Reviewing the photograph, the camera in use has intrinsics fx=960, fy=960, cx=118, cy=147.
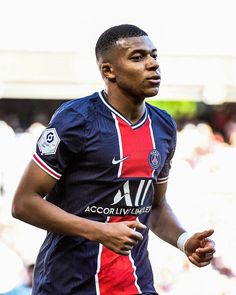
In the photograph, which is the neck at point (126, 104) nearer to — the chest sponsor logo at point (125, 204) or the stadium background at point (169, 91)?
the chest sponsor logo at point (125, 204)

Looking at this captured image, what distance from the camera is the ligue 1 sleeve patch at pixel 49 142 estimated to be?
4.07 m

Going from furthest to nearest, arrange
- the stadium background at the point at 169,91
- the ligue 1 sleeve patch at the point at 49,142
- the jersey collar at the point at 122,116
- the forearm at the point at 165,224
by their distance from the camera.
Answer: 1. the stadium background at the point at 169,91
2. the forearm at the point at 165,224
3. the jersey collar at the point at 122,116
4. the ligue 1 sleeve patch at the point at 49,142

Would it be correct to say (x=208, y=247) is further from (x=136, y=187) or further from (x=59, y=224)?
(x=59, y=224)

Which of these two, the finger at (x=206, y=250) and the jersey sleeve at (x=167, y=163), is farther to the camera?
the jersey sleeve at (x=167, y=163)

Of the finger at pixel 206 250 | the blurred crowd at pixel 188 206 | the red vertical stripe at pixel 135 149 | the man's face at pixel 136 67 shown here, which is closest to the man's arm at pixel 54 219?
the red vertical stripe at pixel 135 149

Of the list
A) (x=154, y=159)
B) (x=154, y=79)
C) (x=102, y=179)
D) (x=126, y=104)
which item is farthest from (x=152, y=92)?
(x=102, y=179)

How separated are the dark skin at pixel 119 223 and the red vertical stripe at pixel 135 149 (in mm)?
70

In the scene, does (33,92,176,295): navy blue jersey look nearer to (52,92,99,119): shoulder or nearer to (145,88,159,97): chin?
(52,92,99,119): shoulder

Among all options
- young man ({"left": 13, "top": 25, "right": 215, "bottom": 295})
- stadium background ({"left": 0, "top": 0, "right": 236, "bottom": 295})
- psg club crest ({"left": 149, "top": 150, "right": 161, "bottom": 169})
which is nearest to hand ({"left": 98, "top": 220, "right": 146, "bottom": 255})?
young man ({"left": 13, "top": 25, "right": 215, "bottom": 295})

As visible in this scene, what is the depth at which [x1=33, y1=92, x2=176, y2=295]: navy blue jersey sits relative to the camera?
13.5ft

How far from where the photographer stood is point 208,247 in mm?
4191

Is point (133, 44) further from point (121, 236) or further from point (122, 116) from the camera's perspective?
point (121, 236)

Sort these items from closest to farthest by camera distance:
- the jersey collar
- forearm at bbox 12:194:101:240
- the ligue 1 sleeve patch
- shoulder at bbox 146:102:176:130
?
forearm at bbox 12:194:101:240
the ligue 1 sleeve patch
the jersey collar
shoulder at bbox 146:102:176:130

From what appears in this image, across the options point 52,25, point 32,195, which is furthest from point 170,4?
point 32,195
